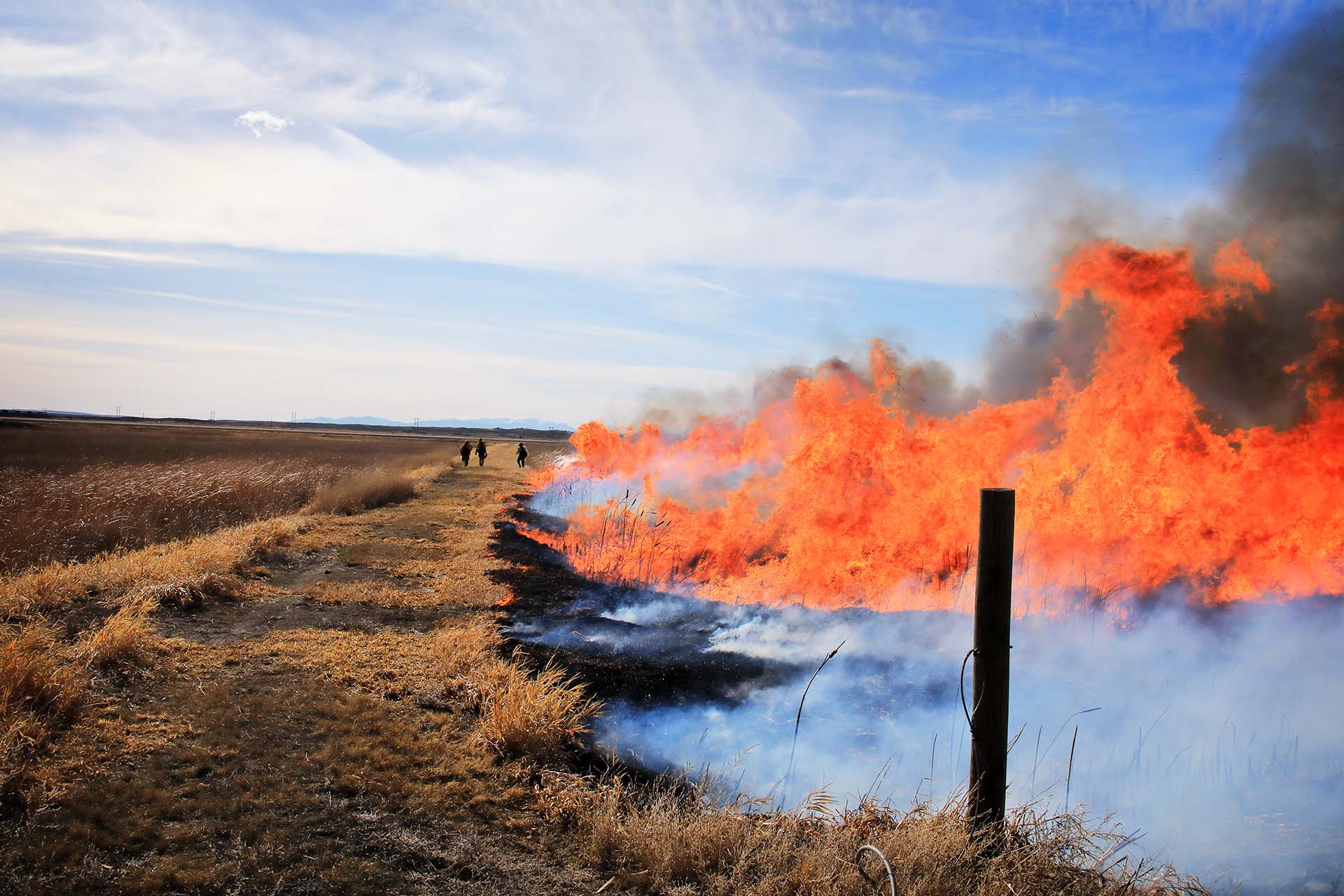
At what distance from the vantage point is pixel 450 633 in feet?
34.8

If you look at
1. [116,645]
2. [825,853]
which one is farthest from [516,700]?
[116,645]

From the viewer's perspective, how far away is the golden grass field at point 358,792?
4871mm

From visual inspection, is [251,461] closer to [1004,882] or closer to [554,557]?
[554,557]

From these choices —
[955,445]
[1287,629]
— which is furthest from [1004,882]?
[955,445]

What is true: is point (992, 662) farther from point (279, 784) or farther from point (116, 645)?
point (116, 645)

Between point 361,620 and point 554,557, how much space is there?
7.50m

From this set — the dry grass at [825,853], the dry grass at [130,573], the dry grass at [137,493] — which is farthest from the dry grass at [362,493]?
the dry grass at [825,853]

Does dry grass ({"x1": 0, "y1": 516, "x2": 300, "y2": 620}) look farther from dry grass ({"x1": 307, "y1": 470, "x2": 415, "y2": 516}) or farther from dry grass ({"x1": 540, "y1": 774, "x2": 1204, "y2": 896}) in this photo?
dry grass ({"x1": 540, "y1": 774, "x2": 1204, "y2": 896})

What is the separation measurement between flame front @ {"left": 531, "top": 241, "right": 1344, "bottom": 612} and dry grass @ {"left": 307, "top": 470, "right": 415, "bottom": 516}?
9.97 meters

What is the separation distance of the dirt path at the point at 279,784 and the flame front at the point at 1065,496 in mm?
8060

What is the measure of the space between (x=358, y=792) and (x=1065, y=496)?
13320mm

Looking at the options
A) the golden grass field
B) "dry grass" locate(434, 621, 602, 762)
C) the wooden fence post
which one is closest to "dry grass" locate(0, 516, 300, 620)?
the golden grass field

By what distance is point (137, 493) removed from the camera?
74.3 feet

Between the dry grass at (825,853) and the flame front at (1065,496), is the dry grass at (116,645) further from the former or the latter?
the flame front at (1065,496)
